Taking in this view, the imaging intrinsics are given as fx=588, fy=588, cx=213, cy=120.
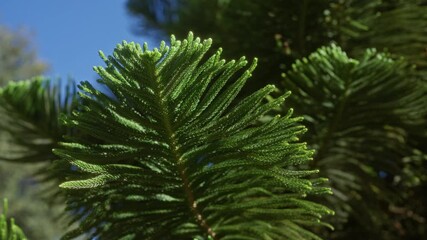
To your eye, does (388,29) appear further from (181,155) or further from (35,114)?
(35,114)

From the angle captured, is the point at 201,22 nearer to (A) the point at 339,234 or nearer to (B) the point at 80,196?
(A) the point at 339,234

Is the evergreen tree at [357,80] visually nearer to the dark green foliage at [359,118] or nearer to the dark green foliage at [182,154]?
the dark green foliage at [359,118]

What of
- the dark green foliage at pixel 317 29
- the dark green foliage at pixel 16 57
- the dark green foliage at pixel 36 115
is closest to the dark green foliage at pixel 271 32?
the dark green foliage at pixel 317 29

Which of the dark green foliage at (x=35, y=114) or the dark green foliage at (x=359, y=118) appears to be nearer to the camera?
the dark green foliage at (x=359, y=118)

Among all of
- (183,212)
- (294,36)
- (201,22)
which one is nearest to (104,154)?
(183,212)

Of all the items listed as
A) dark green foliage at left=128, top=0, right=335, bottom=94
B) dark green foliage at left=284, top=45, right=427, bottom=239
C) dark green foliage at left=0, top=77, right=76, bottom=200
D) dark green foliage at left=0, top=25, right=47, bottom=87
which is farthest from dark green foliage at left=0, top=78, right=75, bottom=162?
dark green foliage at left=0, top=25, right=47, bottom=87

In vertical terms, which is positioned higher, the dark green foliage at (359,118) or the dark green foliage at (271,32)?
the dark green foliage at (271,32)
